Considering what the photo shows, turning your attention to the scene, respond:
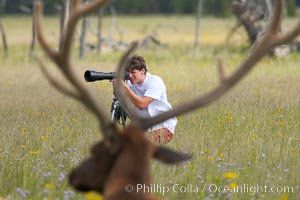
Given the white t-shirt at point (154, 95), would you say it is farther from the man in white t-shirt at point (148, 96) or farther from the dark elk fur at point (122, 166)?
the dark elk fur at point (122, 166)

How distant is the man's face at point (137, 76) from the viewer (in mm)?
8492

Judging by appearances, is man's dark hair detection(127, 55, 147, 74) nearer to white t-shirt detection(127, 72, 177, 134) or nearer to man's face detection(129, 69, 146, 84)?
man's face detection(129, 69, 146, 84)

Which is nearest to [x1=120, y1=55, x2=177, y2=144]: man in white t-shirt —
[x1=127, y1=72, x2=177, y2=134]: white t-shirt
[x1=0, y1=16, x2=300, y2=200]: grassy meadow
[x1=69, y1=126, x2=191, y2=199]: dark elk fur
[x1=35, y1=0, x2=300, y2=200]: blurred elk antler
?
[x1=127, y1=72, x2=177, y2=134]: white t-shirt

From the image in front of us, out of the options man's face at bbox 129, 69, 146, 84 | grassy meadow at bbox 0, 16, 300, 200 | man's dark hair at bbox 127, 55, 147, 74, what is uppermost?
man's dark hair at bbox 127, 55, 147, 74

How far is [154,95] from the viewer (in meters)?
8.62

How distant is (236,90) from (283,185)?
21.8 feet

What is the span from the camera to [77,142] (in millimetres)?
8336

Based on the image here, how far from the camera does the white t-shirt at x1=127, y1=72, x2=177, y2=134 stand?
8.62 metres

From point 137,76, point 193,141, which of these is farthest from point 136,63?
point 193,141

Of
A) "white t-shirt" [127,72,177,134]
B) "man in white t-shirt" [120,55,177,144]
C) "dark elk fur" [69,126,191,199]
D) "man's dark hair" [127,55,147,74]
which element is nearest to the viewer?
"dark elk fur" [69,126,191,199]

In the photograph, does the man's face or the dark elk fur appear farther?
the man's face

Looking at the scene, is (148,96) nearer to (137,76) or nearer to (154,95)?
(154,95)

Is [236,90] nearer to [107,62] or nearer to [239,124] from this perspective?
[239,124]

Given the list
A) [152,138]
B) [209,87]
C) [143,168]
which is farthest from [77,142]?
[209,87]
